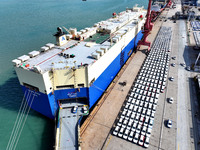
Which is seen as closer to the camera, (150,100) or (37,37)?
(150,100)

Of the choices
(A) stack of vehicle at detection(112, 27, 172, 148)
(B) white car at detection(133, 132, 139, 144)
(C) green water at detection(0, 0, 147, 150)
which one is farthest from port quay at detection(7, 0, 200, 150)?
(C) green water at detection(0, 0, 147, 150)

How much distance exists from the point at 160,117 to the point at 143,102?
171 inches

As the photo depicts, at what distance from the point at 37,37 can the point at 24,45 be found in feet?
31.5

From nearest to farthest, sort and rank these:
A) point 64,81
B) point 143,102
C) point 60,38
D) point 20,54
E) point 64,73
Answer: point 64,73 → point 64,81 → point 143,102 → point 60,38 → point 20,54

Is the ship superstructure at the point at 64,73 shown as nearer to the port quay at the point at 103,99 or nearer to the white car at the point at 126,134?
the port quay at the point at 103,99

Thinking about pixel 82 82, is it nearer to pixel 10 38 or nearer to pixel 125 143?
pixel 125 143

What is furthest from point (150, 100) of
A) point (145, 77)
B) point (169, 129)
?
point (145, 77)

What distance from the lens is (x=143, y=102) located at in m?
28.8

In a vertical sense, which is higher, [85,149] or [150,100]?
[150,100]

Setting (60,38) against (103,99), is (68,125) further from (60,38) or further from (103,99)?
(60,38)

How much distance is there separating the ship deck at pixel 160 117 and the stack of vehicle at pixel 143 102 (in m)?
0.95

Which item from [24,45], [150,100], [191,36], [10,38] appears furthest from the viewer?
[191,36]

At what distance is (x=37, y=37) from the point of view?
2502 inches

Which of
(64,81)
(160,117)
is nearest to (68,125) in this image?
(64,81)
